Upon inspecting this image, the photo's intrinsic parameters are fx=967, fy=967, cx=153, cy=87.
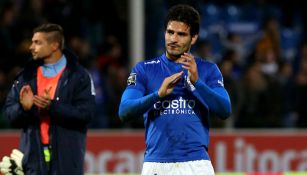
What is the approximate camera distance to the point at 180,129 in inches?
242

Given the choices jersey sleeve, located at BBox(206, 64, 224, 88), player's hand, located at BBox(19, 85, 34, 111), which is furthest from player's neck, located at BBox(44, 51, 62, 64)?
jersey sleeve, located at BBox(206, 64, 224, 88)

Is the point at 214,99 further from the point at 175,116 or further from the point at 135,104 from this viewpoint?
the point at 135,104

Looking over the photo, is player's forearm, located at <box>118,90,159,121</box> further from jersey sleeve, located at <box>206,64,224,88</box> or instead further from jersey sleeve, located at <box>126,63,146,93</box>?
jersey sleeve, located at <box>206,64,224,88</box>

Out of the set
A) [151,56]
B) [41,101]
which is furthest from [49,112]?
[151,56]

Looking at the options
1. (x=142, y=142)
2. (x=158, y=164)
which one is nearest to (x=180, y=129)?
(x=158, y=164)

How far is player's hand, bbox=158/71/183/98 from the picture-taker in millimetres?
5922

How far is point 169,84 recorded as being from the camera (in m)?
5.93

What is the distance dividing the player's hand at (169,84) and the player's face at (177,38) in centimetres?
26

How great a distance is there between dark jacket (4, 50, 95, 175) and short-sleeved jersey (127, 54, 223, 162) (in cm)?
128

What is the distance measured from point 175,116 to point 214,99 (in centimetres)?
29

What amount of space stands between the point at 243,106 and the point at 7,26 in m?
3.49

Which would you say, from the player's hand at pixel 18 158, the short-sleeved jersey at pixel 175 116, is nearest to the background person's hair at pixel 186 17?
the short-sleeved jersey at pixel 175 116

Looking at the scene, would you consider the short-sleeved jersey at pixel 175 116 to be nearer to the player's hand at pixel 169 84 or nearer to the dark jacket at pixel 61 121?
the player's hand at pixel 169 84

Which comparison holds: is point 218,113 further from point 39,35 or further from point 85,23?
point 85,23
